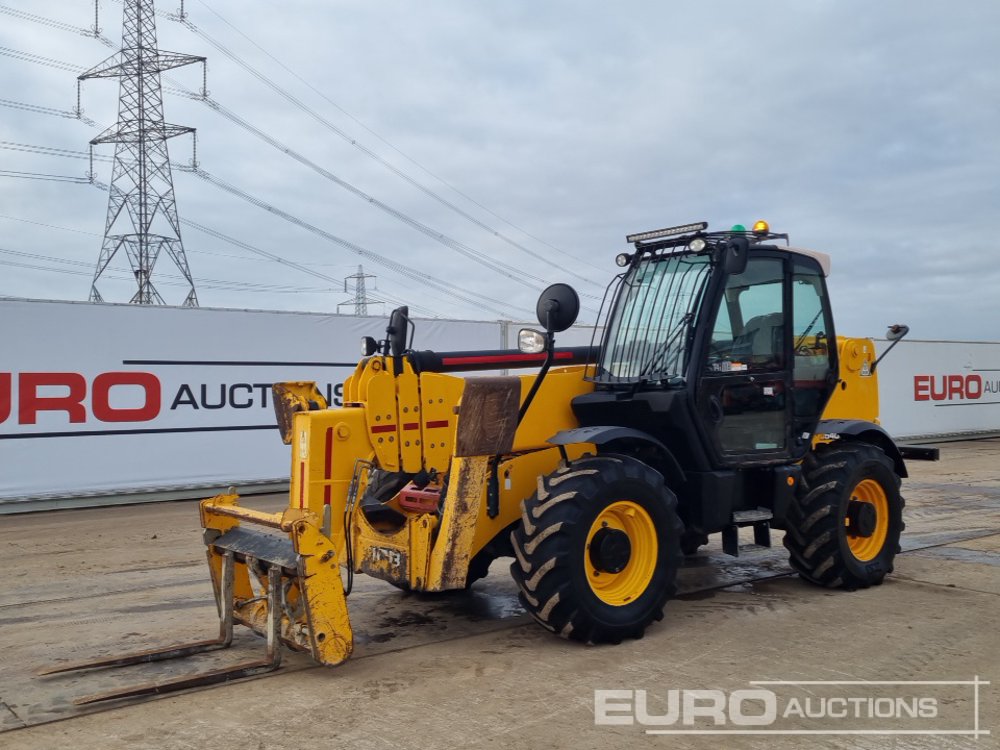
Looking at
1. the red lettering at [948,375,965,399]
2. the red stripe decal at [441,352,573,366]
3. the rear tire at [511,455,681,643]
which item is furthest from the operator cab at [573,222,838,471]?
the red lettering at [948,375,965,399]

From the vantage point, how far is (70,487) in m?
11.6

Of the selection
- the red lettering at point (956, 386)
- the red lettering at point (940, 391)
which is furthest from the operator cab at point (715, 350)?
the red lettering at point (956, 386)

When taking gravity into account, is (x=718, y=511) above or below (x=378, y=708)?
above

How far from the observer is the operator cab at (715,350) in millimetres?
5836

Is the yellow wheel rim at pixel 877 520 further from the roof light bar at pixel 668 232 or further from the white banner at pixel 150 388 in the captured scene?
the white banner at pixel 150 388

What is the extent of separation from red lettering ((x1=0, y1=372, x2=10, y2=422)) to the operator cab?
27.2 feet

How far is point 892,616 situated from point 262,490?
9.46 m

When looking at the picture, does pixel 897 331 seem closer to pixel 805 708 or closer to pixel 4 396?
pixel 805 708

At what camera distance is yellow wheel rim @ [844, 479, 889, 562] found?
6.81 metres

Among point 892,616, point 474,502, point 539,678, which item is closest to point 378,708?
point 539,678

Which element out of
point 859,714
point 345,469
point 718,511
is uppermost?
point 345,469

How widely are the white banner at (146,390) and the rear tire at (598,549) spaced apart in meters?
8.33

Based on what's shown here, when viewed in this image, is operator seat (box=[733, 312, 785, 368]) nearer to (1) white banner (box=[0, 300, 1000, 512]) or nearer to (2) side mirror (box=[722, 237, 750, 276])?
(2) side mirror (box=[722, 237, 750, 276])

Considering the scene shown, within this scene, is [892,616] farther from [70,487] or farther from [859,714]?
[70,487]
